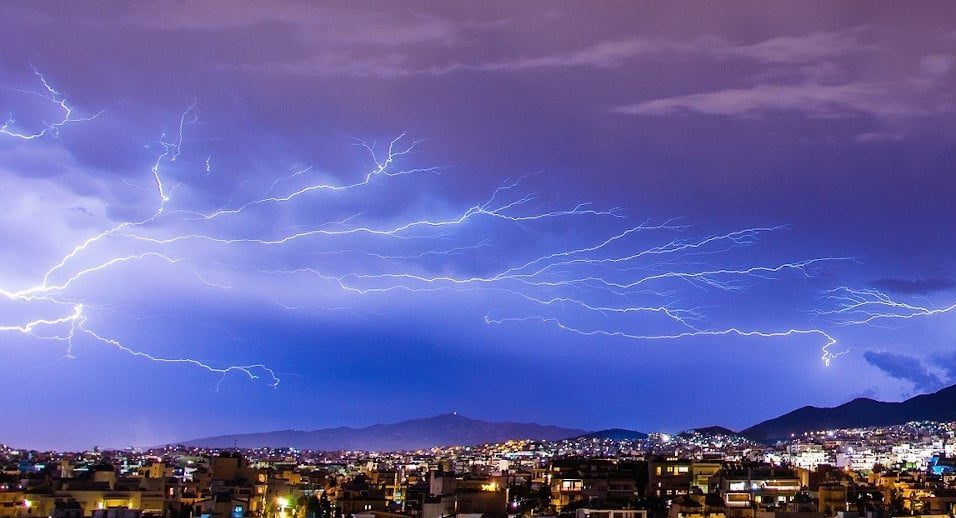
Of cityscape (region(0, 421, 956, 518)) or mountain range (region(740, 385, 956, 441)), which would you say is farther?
mountain range (region(740, 385, 956, 441))

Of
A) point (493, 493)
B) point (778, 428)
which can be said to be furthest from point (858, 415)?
point (493, 493)

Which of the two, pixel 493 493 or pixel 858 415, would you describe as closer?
pixel 493 493

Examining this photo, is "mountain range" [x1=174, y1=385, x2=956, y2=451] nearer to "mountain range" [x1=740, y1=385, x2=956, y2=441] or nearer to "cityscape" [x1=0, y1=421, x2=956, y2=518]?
"mountain range" [x1=740, y1=385, x2=956, y2=441]

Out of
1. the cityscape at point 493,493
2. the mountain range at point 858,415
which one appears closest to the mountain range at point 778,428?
the mountain range at point 858,415

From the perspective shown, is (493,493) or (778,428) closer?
(493,493)

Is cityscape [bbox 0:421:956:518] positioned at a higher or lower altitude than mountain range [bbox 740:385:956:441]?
lower

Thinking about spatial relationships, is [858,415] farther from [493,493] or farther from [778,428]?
[493,493]

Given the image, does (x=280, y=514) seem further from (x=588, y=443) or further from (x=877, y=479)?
(x=588, y=443)

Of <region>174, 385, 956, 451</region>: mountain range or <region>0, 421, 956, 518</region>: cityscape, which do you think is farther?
<region>174, 385, 956, 451</region>: mountain range

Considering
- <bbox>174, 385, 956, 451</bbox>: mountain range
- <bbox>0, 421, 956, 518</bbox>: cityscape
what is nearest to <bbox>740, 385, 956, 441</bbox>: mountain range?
<bbox>174, 385, 956, 451</bbox>: mountain range

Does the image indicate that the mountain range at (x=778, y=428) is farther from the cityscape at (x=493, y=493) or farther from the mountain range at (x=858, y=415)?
the cityscape at (x=493, y=493)

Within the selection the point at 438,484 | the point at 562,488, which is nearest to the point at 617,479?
the point at 562,488
